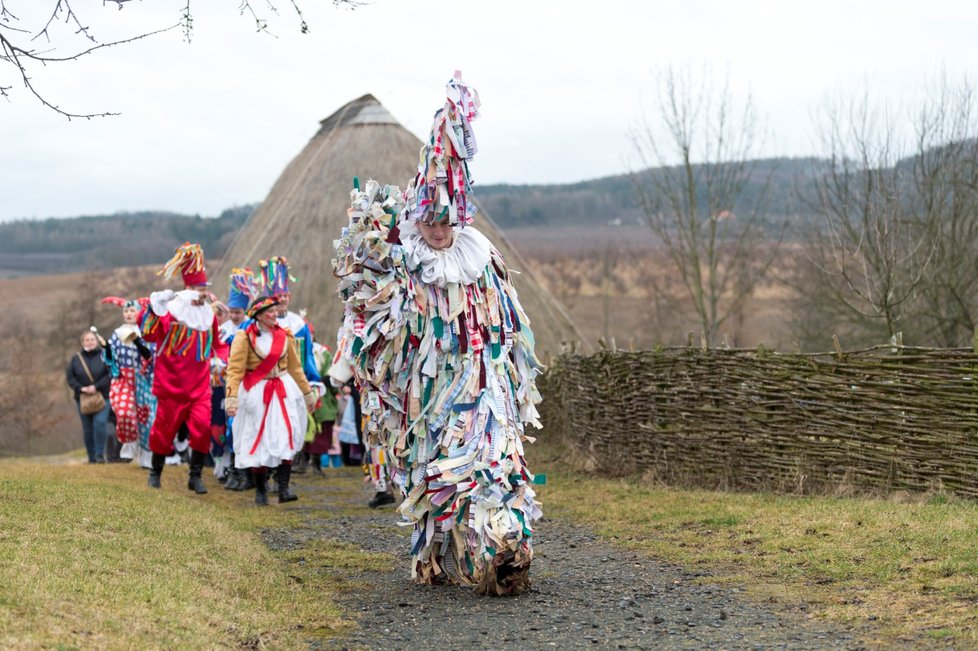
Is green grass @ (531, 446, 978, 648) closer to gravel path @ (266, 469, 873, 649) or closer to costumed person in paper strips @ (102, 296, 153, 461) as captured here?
gravel path @ (266, 469, 873, 649)

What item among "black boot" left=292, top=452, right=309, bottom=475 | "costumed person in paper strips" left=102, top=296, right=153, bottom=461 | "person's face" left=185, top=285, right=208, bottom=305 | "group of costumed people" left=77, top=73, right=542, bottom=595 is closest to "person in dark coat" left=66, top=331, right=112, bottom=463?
"costumed person in paper strips" left=102, top=296, right=153, bottom=461

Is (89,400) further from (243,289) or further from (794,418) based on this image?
(794,418)

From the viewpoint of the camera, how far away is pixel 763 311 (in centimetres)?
5950

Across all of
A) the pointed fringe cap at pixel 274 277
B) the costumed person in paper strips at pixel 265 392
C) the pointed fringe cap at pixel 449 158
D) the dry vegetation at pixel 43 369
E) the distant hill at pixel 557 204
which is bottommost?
the dry vegetation at pixel 43 369

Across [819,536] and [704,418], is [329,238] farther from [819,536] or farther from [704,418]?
[819,536]

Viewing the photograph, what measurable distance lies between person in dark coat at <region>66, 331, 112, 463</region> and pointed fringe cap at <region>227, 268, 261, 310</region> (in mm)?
4035

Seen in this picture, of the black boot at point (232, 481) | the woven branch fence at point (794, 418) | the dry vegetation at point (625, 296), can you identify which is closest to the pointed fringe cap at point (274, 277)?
the black boot at point (232, 481)

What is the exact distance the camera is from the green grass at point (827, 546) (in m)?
6.38

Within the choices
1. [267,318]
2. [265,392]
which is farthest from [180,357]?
[267,318]

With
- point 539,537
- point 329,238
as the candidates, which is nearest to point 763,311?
point 329,238

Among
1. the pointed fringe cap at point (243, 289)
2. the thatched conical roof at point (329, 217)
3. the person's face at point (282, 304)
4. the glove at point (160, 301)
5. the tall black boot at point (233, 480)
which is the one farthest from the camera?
the thatched conical roof at point (329, 217)

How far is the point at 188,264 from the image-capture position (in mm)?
12258

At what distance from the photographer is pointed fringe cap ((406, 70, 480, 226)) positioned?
7.47 m

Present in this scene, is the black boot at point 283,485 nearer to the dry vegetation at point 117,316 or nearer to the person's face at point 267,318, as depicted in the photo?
the person's face at point 267,318
